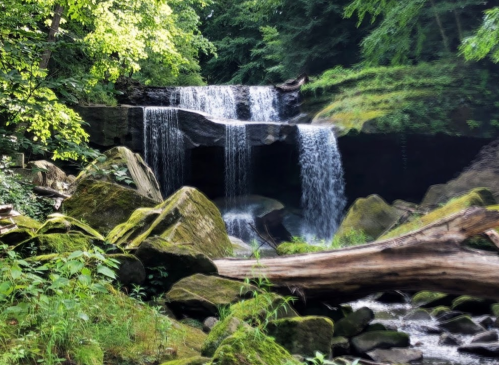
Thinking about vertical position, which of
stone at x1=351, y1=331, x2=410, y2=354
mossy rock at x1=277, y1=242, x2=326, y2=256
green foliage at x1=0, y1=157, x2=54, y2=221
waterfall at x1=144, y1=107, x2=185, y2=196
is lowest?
stone at x1=351, y1=331, x2=410, y2=354

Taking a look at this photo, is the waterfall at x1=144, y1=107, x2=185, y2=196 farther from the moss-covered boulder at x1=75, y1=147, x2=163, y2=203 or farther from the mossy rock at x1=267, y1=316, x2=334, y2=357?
the mossy rock at x1=267, y1=316, x2=334, y2=357

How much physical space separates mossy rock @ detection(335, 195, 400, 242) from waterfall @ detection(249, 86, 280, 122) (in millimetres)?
7658

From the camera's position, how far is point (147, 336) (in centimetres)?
339

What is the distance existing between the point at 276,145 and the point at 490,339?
11.0 metres

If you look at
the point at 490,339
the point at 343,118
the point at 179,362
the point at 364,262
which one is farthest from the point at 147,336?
the point at 343,118

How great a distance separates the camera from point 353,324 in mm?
5246

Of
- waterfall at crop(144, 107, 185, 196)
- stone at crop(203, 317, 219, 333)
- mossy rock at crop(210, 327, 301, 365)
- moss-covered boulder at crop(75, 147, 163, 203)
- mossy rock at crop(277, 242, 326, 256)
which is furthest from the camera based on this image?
waterfall at crop(144, 107, 185, 196)

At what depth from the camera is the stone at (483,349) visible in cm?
500

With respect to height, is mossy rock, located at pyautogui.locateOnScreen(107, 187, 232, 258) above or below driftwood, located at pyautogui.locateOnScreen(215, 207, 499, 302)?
above

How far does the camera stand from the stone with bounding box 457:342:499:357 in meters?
5.00

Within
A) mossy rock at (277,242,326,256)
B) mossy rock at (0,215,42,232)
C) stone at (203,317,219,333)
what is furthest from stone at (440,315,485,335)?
mossy rock at (0,215,42,232)

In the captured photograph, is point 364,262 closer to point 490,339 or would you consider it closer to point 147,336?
point 490,339

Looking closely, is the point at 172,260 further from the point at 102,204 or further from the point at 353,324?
the point at 102,204

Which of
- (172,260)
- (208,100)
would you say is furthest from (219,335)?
(208,100)
